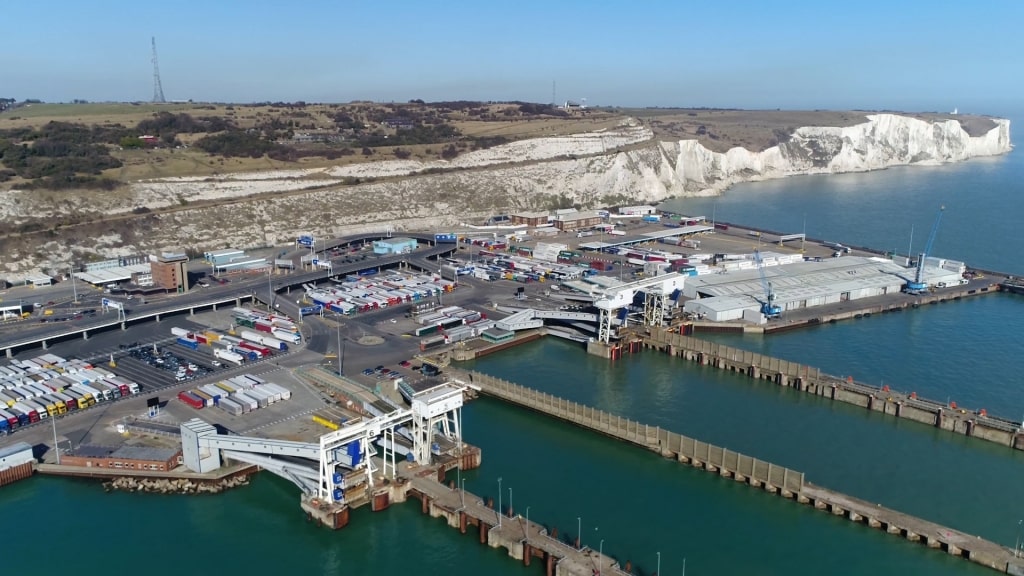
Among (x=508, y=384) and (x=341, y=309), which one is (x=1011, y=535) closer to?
(x=508, y=384)

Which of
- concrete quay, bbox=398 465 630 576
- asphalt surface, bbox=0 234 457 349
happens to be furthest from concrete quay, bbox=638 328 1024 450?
asphalt surface, bbox=0 234 457 349

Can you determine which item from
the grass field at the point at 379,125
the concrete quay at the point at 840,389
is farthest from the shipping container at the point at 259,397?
the grass field at the point at 379,125

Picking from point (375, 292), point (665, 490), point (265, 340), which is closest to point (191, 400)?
point (265, 340)

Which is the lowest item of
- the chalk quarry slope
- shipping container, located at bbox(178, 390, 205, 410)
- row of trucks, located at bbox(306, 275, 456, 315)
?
shipping container, located at bbox(178, 390, 205, 410)

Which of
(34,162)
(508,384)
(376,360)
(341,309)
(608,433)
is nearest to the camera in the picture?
(608,433)

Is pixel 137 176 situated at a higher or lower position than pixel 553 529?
higher

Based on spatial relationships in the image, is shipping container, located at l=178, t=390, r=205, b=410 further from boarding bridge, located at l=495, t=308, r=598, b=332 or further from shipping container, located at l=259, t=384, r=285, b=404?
boarding bridge, located at l=495, t=308, r=598, b=332

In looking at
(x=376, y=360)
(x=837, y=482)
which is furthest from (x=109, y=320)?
(x=837, y=482)
